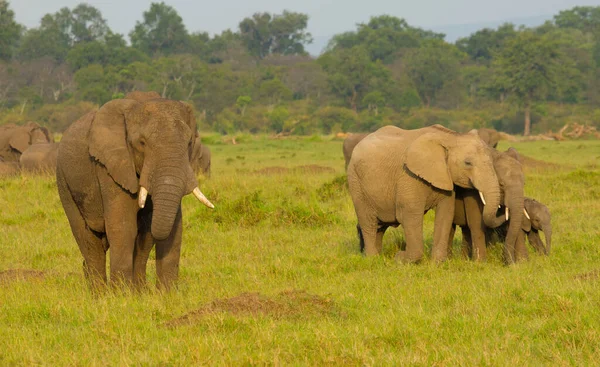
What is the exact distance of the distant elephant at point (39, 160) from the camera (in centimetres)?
1759

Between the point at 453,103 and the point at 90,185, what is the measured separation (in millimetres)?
60605

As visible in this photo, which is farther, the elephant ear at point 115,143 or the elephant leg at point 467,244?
the elephant leg at point 467,244

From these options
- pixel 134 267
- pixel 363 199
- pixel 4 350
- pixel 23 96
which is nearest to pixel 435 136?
pixel 363 199

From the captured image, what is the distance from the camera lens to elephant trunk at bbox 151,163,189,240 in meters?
6.18

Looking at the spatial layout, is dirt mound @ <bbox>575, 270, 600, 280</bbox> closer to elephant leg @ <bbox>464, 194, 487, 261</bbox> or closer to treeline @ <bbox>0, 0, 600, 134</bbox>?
elephant leg @ <bbox>464, 194, 487, 261</bbox>

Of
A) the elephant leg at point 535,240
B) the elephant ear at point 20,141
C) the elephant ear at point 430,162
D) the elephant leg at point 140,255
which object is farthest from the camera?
the elephant ear at point 20,141

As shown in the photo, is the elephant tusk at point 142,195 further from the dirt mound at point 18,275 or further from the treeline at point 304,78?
the treeline at point 304,78

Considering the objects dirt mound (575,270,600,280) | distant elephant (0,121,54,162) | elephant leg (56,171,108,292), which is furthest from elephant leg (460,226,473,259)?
distant elephant (0,121,54,162)

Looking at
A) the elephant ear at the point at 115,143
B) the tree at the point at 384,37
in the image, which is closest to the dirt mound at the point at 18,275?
the elephant ear at the point at 115,143

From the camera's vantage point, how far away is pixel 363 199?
959 centimetres

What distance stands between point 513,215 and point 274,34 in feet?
292

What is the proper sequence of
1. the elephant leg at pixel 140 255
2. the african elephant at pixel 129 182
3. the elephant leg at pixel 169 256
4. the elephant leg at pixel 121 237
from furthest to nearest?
1. the elephant leg at pixel 140 255
2. the elephant leg at pixel 169 256
3. the elephant leg at pixel 121 237
4. the african elephant at pixel 129 182

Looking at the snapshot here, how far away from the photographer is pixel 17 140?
21359mm

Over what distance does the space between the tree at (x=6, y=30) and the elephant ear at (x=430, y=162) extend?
60.4 metres
